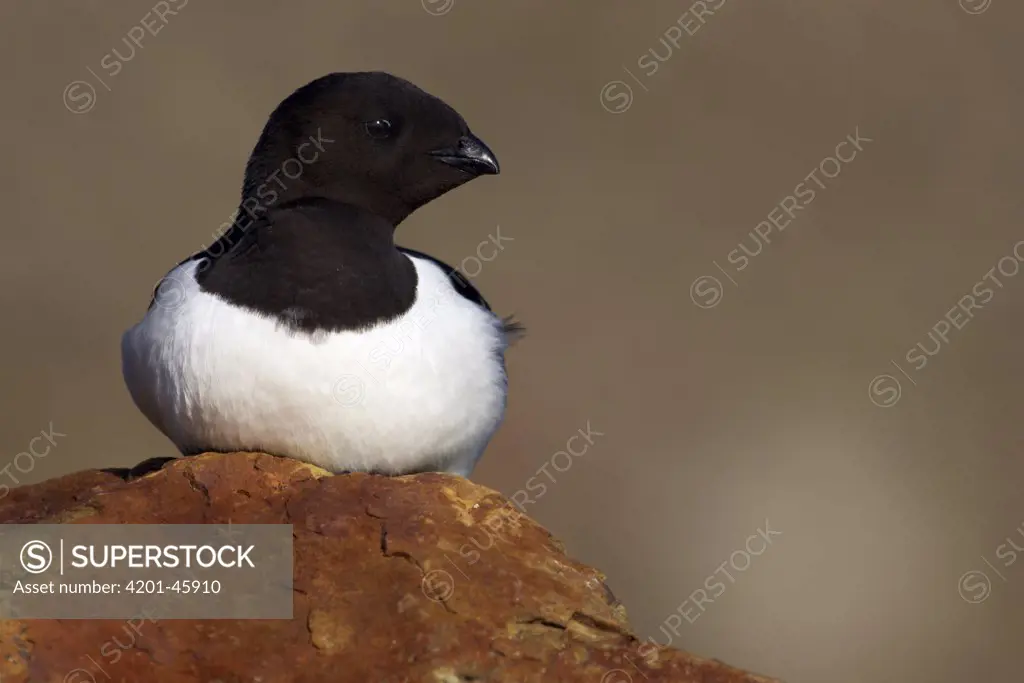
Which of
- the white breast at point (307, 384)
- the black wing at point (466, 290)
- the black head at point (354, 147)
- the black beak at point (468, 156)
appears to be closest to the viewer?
the white breast at point (307, 384)

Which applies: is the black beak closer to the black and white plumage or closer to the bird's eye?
the black and white plumage

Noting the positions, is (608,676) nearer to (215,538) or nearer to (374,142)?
(215,538)

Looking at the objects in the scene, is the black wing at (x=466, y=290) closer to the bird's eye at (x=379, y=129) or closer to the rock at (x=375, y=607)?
the bird's eye at (x=379, y=129)

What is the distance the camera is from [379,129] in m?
5.97

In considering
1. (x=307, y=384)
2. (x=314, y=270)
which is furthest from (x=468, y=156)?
(x=307, y=384)

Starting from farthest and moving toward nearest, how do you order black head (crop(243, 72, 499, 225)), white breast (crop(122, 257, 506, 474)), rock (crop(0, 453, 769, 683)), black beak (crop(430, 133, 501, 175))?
black beak (crop(430, 133, 501, 175)) < black head (crop(243, 72, 499, 225)) < white breast (crop(122, 257, 506, 474)) < rock (crop(0, 453, 769, 683))

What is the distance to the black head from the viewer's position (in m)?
5.93

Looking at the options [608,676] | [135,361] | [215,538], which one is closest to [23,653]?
[215,538]

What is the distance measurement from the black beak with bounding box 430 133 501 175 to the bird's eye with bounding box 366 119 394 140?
0.24 m

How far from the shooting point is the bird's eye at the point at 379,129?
5.95m

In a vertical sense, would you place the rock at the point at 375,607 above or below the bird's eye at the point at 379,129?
below

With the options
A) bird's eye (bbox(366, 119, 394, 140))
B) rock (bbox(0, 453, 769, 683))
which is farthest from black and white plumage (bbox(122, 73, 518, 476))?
rock (bbox(0, 453, 769, 683))

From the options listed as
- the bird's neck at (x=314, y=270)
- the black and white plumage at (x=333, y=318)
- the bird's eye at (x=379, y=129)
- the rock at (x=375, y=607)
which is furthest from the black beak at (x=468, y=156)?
the rock at (x=375, y=607)

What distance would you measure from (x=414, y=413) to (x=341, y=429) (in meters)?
0.30
